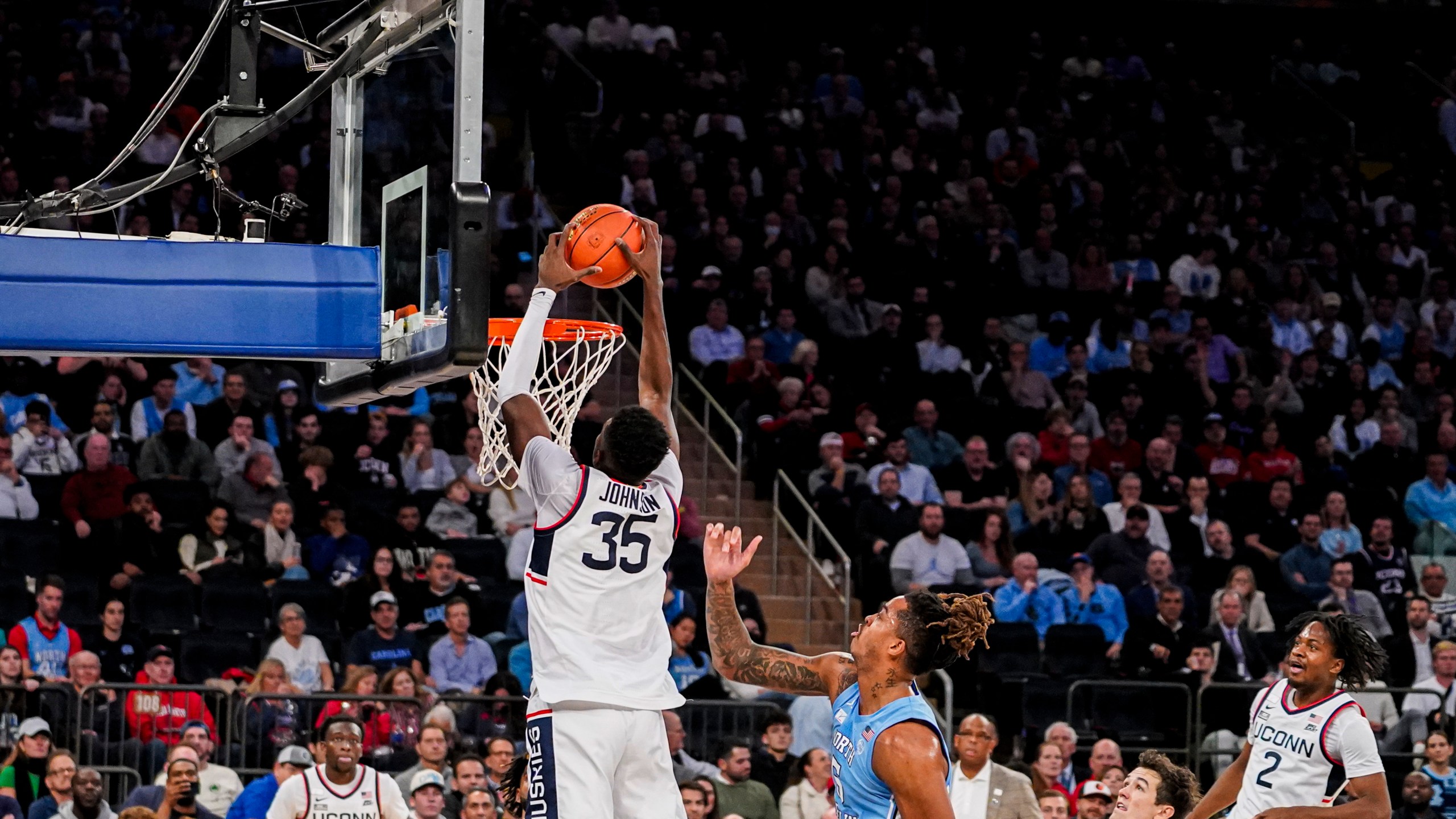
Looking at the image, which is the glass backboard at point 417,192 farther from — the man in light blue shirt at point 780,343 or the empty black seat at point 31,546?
the man in light blue shirt at point 780,343

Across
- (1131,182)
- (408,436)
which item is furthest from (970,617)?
(1131,182)

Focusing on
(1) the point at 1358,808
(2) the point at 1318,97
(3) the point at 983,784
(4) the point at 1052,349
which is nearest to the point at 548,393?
(1) the point at 1358,808

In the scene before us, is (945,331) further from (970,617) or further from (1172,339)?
(970,617)

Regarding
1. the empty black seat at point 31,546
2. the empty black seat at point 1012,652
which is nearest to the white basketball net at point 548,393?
the empty black seat at point 31,546

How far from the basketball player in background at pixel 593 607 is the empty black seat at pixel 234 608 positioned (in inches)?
251

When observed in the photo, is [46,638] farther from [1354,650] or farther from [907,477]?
[1354,650]

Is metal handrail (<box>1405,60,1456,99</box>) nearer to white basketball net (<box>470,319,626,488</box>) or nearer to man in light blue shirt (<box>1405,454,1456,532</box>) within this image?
man in light blue shirt (<box>1405,454,1456,532</box>)

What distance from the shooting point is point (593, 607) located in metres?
6.06

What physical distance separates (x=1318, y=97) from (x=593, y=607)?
18963 millimetres

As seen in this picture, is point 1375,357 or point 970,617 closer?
point 970,617

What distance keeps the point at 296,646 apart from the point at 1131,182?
11.3m

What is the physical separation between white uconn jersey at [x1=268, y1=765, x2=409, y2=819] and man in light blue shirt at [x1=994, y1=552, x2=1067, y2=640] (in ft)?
17.0

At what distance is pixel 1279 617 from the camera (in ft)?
46.6

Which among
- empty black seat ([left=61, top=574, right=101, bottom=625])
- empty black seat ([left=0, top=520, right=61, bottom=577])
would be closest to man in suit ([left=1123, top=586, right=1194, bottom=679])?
empty black seat ([left=61, top=574, right=101, bottom=625])
